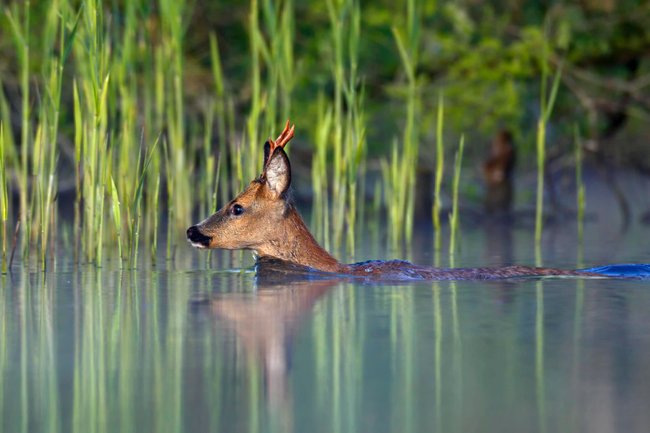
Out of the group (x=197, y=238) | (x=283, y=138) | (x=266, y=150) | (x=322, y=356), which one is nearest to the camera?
(x=322, y=356)

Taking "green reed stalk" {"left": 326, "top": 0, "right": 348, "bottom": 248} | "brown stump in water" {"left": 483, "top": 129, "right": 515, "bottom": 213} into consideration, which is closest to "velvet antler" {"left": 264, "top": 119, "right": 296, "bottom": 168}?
"green reed stalk" {"left": 326, "top": 0, "right": 348, "bottom": 248}

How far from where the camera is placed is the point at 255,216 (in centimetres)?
802

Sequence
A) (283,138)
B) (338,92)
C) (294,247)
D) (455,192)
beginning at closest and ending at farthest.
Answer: (283,138)
(294,247)
(338,92)
(455,192)

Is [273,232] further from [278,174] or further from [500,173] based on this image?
[500,173]

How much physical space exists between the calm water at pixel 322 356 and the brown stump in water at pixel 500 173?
32.0ft

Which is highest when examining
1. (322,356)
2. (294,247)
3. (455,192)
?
(455,192)

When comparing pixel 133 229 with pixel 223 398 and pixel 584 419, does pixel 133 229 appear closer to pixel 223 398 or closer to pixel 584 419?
pixel 223 398

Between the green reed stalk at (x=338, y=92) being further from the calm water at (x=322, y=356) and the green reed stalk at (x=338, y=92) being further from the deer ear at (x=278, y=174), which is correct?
the calm water at (x=322, y=356)

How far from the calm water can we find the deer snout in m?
0.32

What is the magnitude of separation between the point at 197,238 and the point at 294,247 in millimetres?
620

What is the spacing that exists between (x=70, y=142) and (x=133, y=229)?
8.21 m

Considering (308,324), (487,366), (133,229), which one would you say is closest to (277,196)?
(133,229)

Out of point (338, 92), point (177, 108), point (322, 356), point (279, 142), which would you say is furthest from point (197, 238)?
point (322, 356)

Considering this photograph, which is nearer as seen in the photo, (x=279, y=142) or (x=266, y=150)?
(x=279, y=142)
